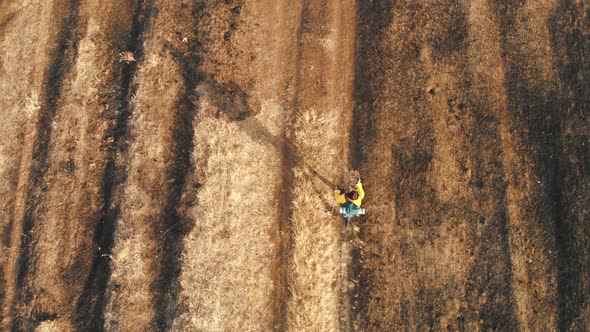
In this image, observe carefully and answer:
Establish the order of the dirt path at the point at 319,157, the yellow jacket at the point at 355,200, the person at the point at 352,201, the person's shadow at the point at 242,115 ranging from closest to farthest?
the person at the point at 352,201
the yellow jacket at the point at 355,200
the dirt path at the point at 319,157
the person's shadow at the point at 242,115

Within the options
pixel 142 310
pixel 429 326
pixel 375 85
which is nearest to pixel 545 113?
Answer: pixel 375 85

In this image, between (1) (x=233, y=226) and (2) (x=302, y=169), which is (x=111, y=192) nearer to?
(1) (x=233, y=226)

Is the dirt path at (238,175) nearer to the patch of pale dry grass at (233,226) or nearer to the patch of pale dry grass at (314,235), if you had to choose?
the patch of pale dry grass at (233,226)

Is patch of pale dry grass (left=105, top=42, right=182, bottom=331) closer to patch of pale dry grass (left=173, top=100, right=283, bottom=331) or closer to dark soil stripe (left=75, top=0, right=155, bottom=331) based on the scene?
dark soil stripe (left=75, top=0, right=155, bottom=331)

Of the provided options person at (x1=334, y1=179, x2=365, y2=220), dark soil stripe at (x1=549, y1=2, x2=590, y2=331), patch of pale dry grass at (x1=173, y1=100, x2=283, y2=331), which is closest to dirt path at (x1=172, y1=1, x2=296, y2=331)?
patch of pale dry grass at (x1=173, y1=100, x2=283, y2=331)

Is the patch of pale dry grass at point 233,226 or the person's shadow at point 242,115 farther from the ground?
the person's shadow at point 242,115

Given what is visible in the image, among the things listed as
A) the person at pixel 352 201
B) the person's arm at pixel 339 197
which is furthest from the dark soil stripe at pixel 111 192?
the person at pixel 352 201

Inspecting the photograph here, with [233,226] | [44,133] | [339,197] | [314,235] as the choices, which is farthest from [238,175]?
[44,133]
